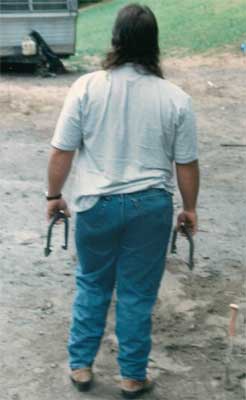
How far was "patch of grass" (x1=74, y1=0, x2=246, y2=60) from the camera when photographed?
16047 mm

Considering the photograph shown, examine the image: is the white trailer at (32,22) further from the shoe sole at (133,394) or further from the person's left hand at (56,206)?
the shoe sole at (133,394)

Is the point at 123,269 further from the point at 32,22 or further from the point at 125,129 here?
the point at 32,22

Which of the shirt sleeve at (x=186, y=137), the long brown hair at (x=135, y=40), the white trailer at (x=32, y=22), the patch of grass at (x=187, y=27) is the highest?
the long brown hair at (x=135, y=40)

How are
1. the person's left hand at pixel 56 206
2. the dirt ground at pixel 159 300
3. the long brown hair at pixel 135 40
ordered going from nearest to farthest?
the long brown hair at pixel 135 40, the person's left hand at pixel 56 206, the dirt ground at pixel 159 300

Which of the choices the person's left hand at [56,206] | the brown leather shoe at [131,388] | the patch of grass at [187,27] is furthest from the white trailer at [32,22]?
the brown leather shoe at [131,388]

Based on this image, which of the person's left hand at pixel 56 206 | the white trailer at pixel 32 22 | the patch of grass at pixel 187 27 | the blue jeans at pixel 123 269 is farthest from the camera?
the patch of grass at pixel 187 27

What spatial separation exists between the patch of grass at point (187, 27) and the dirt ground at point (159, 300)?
7.49m

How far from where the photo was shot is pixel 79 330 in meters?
3.97

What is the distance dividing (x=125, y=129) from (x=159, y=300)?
1.69 m

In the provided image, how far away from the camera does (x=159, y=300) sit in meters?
4.98

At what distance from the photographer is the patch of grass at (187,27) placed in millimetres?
16047

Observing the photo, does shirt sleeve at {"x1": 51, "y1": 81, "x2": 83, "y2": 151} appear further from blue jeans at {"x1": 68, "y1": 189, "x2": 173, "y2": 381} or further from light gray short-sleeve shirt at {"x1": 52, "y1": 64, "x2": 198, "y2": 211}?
blue jeans at {"x1": 68, "y1": 189, "x2": 173, "y2": 381}

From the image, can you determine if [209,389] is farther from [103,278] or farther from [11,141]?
[11,141]

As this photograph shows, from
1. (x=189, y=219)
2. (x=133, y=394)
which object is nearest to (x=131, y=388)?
(x=133, y=394)
